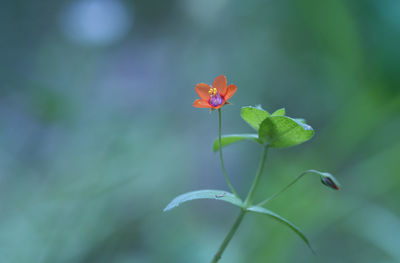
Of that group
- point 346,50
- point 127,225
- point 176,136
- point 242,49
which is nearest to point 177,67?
point 242,49

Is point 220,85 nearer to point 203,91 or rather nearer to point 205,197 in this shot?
point 203,91

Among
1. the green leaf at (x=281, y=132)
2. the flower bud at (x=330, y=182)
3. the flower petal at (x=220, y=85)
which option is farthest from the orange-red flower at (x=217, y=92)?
the flower bud at (x=330, y=182)

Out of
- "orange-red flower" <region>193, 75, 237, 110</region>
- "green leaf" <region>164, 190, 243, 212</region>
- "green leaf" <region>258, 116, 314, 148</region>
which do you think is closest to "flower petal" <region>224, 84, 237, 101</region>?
"orange-red flower" <region>193, 75, 237, 110</region>

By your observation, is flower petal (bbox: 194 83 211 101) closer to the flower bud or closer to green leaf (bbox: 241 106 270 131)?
green leaf (bbox: 241 106 270 131)

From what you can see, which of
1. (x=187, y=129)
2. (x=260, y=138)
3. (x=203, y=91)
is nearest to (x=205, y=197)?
(x=260, y=138)

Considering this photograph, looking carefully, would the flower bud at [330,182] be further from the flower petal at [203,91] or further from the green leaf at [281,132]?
the flower petal at [203,91]

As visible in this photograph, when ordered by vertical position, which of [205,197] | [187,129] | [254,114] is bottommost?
[187,129]
